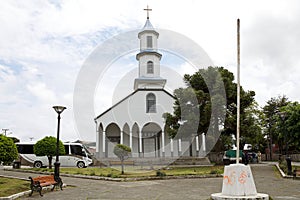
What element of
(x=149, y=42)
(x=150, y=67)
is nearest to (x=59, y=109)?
(x=150, y=67)

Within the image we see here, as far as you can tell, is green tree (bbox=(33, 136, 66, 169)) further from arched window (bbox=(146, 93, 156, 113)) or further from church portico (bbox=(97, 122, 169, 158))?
arched window (bbox=(146, 93, 156, 113))

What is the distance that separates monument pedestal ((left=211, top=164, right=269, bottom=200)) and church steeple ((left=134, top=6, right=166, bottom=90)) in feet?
87.8

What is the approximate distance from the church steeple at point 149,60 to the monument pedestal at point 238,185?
26.8 meters

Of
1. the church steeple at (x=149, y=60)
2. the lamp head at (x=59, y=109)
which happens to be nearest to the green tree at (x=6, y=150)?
the lamp head at (x=59, y=109)

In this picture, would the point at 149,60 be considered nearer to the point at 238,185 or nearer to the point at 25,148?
the point at 25,148

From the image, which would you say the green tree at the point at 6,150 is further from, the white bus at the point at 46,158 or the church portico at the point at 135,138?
the church portico at the point at 135,138

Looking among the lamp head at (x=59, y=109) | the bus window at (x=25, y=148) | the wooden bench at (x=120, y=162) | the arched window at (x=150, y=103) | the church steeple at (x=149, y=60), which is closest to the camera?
the lamp head at (x=59, y=109)

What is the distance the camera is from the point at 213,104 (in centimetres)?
2328

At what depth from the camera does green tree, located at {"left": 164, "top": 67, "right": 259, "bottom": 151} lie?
2384cm

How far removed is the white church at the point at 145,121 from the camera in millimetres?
33219

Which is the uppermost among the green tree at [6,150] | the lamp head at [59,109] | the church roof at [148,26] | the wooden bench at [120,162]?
the church roof at [148,26]

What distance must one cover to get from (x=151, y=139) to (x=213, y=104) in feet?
42.8

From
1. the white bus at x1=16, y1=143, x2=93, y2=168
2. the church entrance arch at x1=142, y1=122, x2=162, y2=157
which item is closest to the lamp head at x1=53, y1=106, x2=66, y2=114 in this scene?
the white bus at x1=16, y1=143, x2=93, y2=168

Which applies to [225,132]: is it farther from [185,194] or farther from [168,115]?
[185,194]
